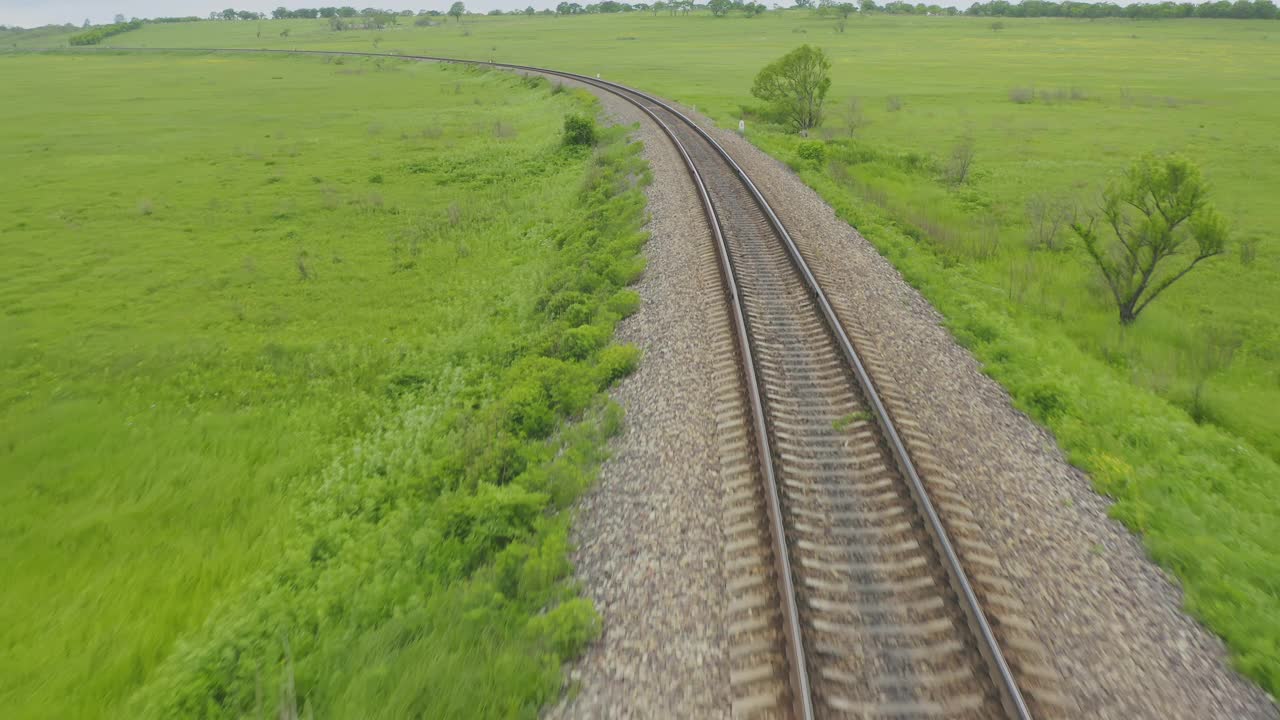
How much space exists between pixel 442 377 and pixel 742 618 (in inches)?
353

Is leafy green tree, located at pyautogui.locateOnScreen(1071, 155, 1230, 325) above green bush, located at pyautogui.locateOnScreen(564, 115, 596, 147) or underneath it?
underneath

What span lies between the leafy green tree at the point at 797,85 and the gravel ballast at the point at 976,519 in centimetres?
2900

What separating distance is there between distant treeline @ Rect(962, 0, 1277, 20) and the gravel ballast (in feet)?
685

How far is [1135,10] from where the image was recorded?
160m

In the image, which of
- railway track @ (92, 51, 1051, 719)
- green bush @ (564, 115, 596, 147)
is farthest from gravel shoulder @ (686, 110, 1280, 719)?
green bush @ (564, 115, 596, 147)

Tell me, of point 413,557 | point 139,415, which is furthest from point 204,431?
point 413,557

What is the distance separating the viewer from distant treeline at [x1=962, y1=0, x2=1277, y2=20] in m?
144

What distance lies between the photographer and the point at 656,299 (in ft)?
43.4

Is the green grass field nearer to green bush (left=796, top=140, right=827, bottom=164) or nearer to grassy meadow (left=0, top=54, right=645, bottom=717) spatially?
green bush (left=796, top=140, right=827, bottom=164)

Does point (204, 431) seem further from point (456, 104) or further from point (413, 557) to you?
point (456, 104)

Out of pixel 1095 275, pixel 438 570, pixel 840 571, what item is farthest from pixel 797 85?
pixel 438 570

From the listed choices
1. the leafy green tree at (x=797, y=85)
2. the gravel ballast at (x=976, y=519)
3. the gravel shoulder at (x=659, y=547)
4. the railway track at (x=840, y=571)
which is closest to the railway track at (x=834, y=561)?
the railway track at (x=840, y=571)

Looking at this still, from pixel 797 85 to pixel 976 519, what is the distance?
3542 cm

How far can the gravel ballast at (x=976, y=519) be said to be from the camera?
529 centimetres
